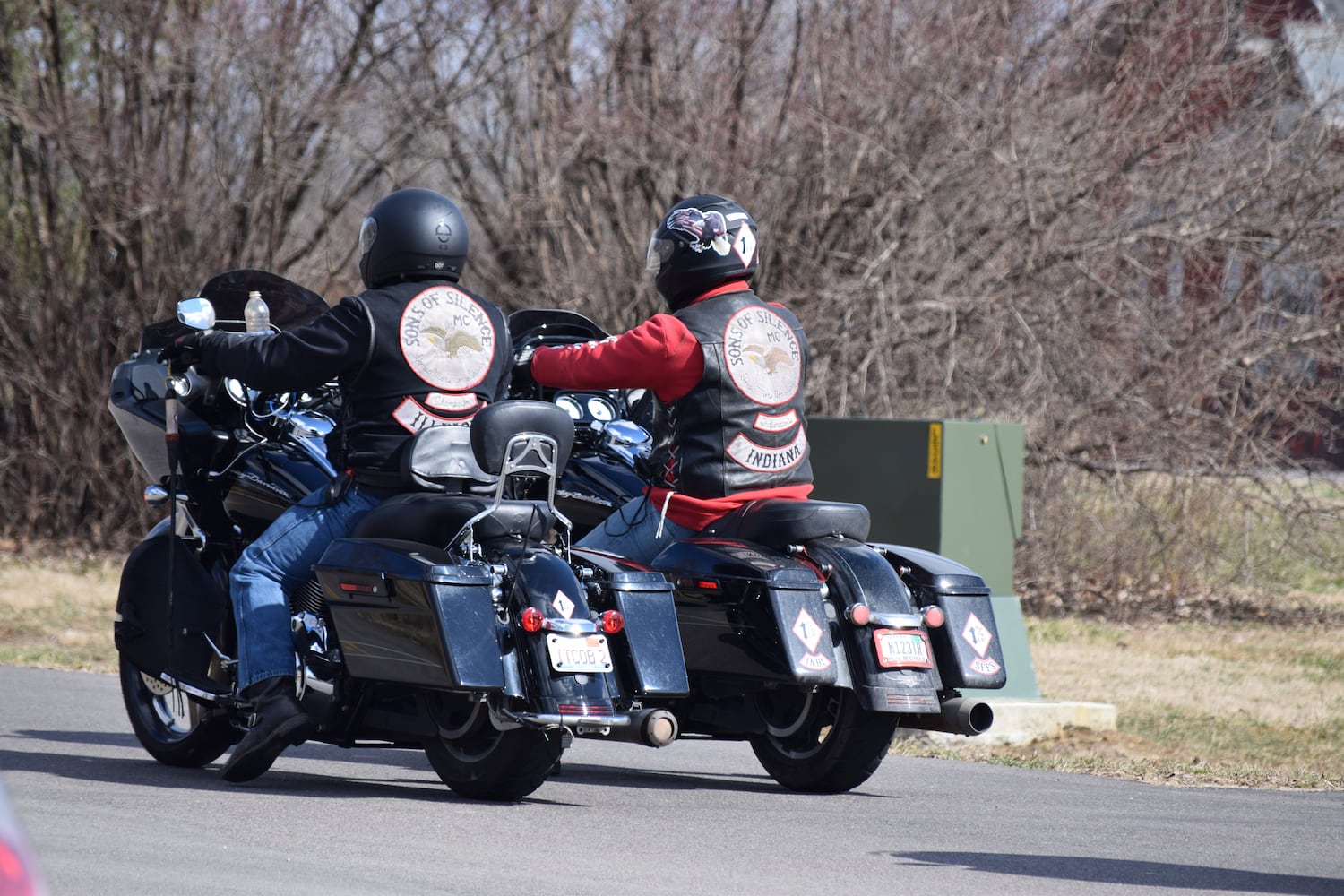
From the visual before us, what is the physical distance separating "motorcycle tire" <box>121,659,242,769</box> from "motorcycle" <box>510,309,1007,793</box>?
152cm

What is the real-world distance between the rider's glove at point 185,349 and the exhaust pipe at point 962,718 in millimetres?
2768

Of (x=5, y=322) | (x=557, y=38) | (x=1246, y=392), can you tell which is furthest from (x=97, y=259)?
(x=1246, y=392)

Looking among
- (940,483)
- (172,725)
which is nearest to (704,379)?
(172,725)

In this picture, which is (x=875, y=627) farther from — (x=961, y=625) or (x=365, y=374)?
(x=365, y=374)

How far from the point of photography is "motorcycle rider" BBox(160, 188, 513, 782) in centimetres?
643

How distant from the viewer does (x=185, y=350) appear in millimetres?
6707

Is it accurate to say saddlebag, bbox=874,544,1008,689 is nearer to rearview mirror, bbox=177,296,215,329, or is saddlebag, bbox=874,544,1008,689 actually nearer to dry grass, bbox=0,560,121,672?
rearview mirror, bbox=177,296,215,329

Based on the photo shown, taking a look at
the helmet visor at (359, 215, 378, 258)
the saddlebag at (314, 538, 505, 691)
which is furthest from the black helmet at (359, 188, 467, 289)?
the saddlebag at (314, 538, 505, 691)

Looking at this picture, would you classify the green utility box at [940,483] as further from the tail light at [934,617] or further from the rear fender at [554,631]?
the rear fender at [554,631]

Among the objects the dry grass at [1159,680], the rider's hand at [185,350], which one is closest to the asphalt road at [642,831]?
the dry grass at [1159,680]

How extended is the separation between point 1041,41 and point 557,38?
13.2 feet

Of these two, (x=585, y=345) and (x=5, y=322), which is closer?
(x=585, y=345)

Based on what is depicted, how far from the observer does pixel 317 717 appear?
629cm

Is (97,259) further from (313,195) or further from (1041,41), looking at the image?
(1041,41)
